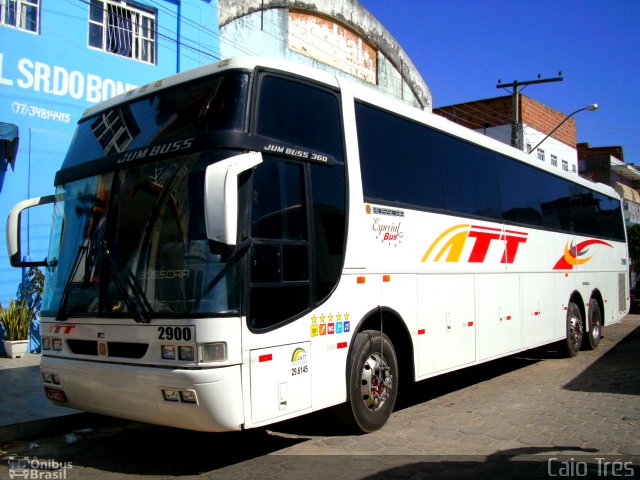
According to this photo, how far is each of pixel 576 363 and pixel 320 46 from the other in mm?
11373

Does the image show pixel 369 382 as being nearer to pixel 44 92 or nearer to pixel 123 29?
pixel 44 92

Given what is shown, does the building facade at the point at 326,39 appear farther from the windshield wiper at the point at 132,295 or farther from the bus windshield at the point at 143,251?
the windshield wiper at the point at 132,295

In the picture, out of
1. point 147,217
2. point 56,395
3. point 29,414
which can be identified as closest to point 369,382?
point 147,217

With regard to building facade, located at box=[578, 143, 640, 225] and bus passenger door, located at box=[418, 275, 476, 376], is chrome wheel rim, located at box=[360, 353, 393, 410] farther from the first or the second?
building facade, located at box=[578, 143, 640, 225]

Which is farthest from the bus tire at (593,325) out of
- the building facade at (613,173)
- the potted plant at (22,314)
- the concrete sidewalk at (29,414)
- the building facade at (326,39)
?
the building facade at (613,173)

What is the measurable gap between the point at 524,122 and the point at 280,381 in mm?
29267

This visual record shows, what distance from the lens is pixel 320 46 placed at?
57.0 feet

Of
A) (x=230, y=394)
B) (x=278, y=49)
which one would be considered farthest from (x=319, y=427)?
(x=278, y=49)

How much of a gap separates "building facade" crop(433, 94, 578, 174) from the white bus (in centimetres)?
2555

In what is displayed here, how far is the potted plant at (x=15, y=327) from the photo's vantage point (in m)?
10.4

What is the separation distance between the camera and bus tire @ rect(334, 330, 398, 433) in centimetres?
584

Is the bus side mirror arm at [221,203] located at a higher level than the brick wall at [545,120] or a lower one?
lower

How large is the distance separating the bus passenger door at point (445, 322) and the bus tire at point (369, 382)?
652 mm

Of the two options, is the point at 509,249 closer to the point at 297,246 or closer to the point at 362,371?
the point at 362,371
